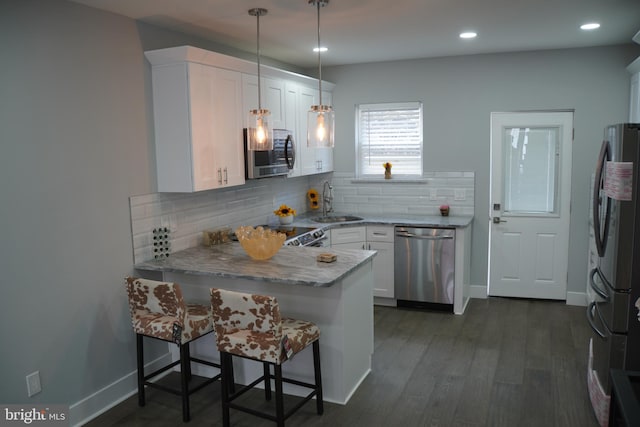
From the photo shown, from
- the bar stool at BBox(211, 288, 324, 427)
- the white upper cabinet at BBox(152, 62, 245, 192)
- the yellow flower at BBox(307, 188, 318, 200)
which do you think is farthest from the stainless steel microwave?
the bar stool at BBox(211, 288, 324, 427)

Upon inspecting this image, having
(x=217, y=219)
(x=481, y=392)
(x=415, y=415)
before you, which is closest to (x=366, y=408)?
(x=415, y=415)

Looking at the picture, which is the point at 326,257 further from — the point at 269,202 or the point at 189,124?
the point at 269,202

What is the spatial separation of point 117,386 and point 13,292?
1049mm

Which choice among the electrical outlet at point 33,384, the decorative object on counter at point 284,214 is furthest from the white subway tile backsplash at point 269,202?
the electrical outlet at point 33,384

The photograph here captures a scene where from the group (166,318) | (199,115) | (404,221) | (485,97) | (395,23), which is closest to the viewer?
(166,318)

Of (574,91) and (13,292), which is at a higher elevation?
(574,91)

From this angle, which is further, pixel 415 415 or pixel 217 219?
pixel 217 219

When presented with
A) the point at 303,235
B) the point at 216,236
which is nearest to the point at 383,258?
the point at 303,235

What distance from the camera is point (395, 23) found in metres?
3.96

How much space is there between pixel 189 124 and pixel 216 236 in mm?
1040

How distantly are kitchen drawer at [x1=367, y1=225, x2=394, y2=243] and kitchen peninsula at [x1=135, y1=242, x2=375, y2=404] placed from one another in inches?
63.4

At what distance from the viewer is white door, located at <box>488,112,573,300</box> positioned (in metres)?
5.35

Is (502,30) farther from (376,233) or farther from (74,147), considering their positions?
(74,147)

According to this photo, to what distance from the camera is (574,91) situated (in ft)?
17.0
